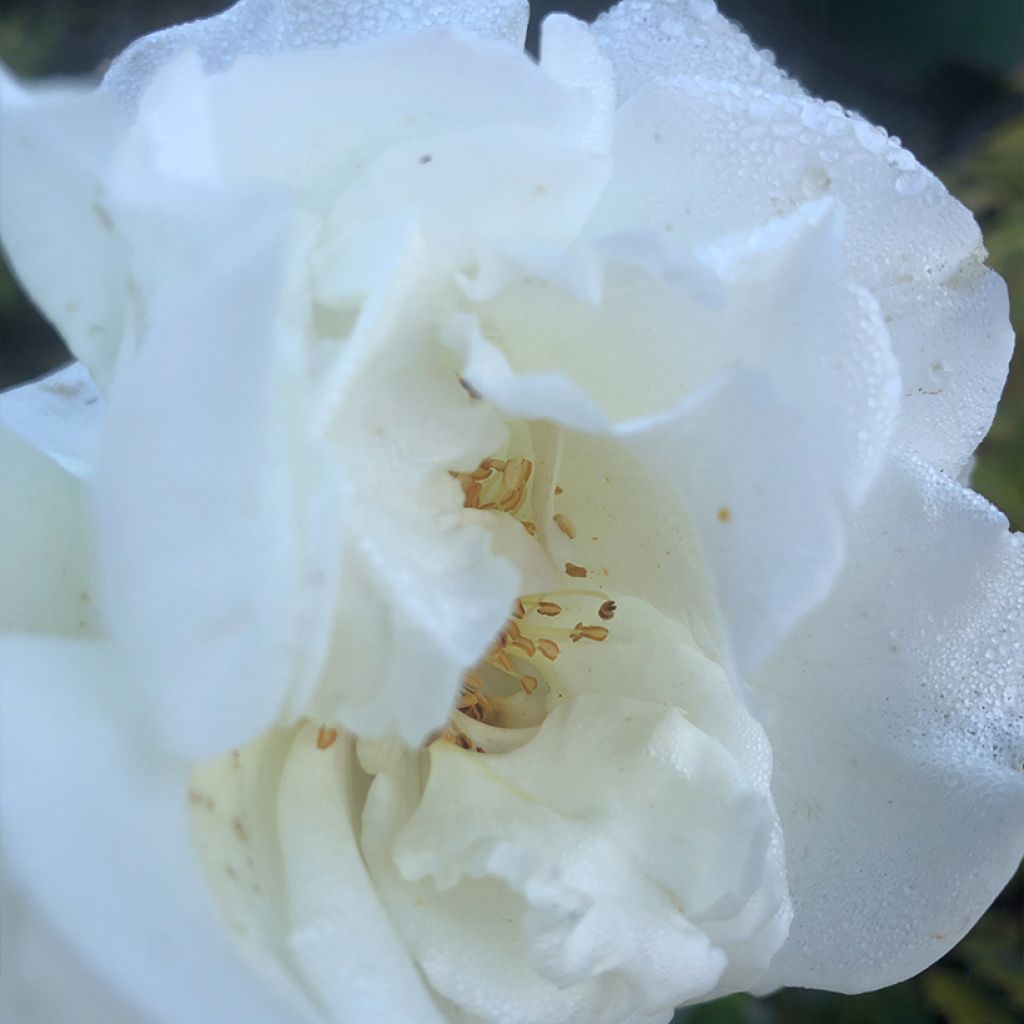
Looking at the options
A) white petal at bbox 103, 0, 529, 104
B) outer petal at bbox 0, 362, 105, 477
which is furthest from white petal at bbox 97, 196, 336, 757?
white petal at bbox 103, 0, 529, 104

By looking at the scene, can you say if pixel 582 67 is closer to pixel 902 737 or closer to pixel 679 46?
pixel 679 46

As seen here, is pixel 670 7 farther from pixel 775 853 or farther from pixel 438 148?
A: pixel 775 853

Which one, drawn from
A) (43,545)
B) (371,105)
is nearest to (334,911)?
(43,545)

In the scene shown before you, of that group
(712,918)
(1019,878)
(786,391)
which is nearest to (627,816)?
(712,918)

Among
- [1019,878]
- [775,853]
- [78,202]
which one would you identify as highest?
[78,202]

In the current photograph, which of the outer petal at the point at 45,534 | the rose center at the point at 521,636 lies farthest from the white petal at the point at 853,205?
the outer petal at the point at 45,534
